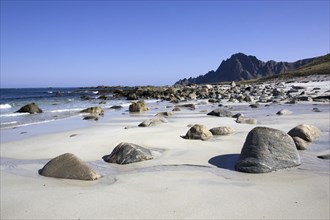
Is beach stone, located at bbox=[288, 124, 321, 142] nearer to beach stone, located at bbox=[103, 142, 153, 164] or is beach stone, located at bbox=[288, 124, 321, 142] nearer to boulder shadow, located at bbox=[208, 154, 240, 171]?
boulder shadow, located at bbox=[208, 154, 240, 171]

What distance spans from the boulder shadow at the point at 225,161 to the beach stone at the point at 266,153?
0.26 m

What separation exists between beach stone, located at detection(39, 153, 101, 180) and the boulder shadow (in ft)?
7.32

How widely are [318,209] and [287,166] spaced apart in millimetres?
1848

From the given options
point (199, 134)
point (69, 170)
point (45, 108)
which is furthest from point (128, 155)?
point (45, 108)

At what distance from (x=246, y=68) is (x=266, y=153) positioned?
152m

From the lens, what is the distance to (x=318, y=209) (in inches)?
156

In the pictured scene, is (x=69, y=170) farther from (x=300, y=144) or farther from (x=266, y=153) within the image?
(x=300, y=144)

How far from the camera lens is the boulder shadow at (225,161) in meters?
6.13

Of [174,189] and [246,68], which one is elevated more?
[246,68]

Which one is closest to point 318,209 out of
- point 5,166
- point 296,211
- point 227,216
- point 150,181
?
point 296,211

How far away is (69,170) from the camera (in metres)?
5.60

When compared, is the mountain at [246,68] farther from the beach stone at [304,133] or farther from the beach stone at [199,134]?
the beach stone at [304,133]

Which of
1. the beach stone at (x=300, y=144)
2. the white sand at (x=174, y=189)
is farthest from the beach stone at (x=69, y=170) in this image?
the beach stone at (x=300, y=144)

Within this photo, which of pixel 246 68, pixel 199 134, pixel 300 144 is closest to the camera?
pixel 300 144
